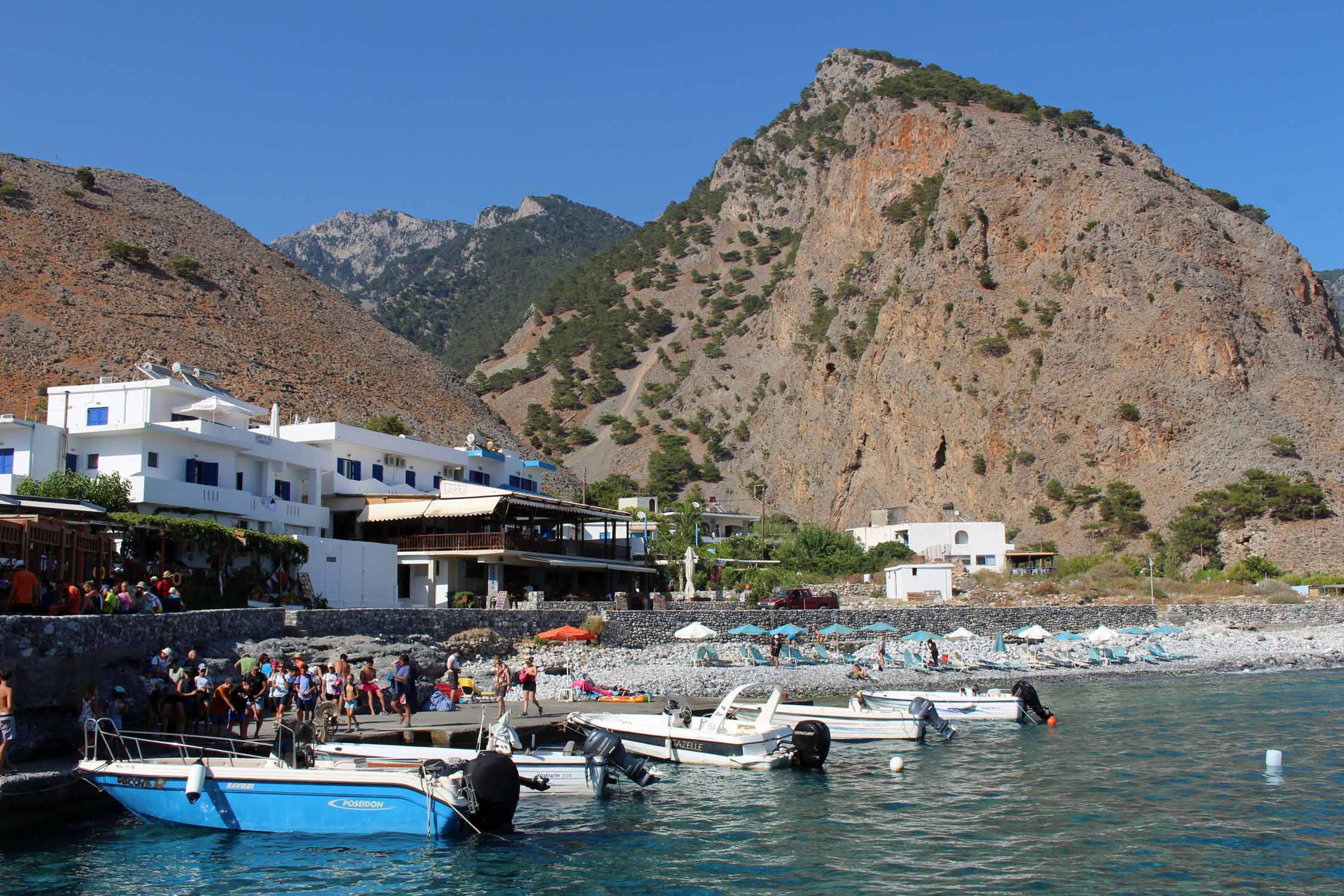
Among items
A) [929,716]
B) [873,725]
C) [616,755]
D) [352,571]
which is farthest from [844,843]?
[352,571]

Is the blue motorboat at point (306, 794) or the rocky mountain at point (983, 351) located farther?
the rocky mountain at point (983, 351)

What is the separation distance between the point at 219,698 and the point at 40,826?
3973 millimetres

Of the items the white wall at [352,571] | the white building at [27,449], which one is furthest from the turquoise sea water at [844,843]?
the white building at [27,449]

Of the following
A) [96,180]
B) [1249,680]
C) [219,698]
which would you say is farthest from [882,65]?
[219,698]

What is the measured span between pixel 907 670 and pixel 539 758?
74.9 feet

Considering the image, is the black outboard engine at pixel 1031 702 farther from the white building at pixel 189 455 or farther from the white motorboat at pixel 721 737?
the white building at pixel 189 455

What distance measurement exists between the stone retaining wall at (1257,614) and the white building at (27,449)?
1882 inches

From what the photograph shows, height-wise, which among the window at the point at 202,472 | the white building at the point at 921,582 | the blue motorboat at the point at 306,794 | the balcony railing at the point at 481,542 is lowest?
the blue motorboat at the point at 306,794

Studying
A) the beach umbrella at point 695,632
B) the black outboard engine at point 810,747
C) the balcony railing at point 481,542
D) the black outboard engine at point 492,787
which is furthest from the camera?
the balcony railing at point 481,542

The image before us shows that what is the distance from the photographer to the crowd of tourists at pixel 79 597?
1904 cm

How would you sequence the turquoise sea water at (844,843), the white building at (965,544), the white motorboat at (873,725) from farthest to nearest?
the white building at (965,544) → the white motorboat at (873,725) → the turquoise sea water at (844,843)

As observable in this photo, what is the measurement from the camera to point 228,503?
1462 inches

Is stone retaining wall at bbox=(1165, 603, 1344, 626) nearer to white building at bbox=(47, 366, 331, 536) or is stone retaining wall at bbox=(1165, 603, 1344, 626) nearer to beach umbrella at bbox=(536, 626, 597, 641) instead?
beach umbrella at bbox=(536, 626, 597, 641)

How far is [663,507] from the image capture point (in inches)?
3487
